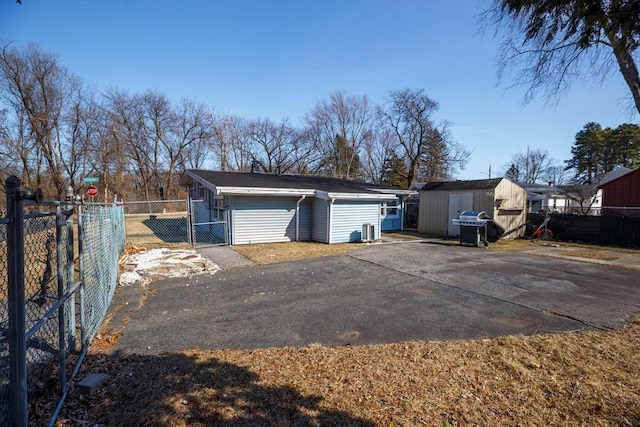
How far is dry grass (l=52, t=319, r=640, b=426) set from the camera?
260 centimetres

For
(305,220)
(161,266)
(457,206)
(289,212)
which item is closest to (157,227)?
(289,212)

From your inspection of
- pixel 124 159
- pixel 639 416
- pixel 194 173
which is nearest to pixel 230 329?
pixel 639 416

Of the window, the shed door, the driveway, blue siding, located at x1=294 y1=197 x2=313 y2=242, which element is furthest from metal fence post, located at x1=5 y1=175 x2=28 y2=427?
the window

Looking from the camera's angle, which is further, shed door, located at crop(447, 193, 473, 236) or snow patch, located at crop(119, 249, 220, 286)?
shed door, located at crop(447, 193, 473, 236)

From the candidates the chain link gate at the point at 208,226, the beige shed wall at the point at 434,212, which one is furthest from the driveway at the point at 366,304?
the beige shed wall at the point at 434,212

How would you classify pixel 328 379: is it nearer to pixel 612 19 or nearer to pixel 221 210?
pixel 612 19

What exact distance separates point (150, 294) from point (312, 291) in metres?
3.26

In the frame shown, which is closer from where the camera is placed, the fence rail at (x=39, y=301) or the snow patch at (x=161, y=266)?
the fence rail at (x=39, y=301)

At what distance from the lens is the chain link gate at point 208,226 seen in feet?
40.8

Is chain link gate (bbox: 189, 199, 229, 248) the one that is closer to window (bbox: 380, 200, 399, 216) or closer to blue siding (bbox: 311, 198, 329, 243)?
blue siding (bbox: 311, 198, 329, 243)

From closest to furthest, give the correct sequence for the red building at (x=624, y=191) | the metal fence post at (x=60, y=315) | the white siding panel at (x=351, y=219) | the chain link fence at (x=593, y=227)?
1. the metal fence post at (x=60, y=315)
2. the chain link fence at (x=593, y=227)
3. the white siding panel at (x=351, y=219)
4. the red building at (x=624, y=191)

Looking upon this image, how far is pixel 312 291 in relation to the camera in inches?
266

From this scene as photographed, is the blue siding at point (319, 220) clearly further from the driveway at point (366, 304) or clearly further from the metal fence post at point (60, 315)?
A: the metal fence post at point (60, 315)

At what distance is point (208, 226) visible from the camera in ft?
53.1
